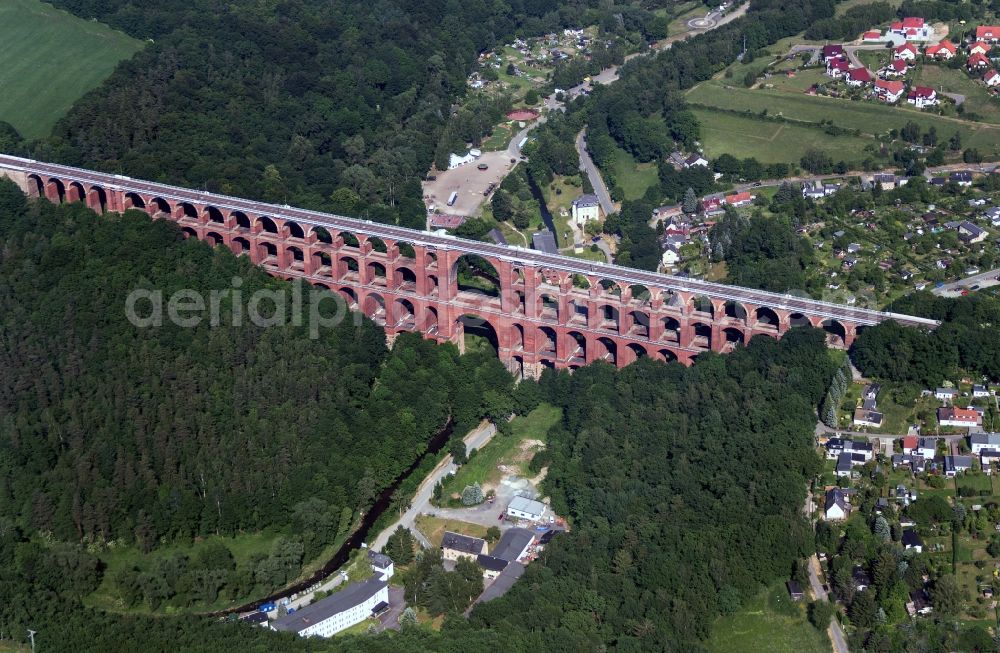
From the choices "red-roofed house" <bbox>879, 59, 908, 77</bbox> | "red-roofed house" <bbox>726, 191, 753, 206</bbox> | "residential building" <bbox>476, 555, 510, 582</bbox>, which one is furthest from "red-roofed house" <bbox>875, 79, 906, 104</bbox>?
"residential building" <bbox>476, 555, 510, 582</bbox>

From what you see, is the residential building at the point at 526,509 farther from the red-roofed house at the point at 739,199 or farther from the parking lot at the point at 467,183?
the parking lot at the point at 467,183

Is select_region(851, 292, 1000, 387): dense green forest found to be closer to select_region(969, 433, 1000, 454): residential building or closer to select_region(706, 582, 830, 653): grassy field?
select_region(969, 433, 1000, 454): residential building

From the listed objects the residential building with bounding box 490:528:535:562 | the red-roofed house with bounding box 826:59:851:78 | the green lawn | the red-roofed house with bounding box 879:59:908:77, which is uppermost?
the red-roofed house with bounding box 879:59:908:77

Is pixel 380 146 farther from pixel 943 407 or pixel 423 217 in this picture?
pixel 943 407

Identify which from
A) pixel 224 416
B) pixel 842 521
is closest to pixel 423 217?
pixel 224 416

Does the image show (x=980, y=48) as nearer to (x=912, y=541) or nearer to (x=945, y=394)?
(x=945, y=394)

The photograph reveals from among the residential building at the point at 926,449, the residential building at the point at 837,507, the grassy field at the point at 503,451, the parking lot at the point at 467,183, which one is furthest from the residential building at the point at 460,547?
the parking lot at the point at 467,183

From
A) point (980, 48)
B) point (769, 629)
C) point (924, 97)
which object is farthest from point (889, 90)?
point (769, 629)
